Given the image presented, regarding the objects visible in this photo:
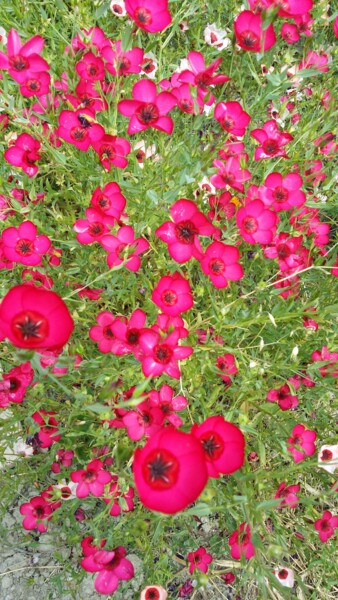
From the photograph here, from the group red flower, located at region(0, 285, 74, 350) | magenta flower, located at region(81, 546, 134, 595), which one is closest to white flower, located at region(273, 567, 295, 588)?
magenta flower, located at region(81, 546, 134, 595)

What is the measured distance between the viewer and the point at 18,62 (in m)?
1.97

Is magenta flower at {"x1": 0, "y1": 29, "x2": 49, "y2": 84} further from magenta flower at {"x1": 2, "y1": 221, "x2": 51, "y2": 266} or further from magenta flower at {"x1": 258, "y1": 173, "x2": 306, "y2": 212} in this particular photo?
magenta flower at {"x1": 258, "y1": 173, "x2": 306, "y2": 212}

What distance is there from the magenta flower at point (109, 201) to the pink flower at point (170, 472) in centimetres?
99

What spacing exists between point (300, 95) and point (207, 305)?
1633 mm

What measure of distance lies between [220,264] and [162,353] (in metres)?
0.46

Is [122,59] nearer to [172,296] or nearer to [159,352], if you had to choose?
[172,296]

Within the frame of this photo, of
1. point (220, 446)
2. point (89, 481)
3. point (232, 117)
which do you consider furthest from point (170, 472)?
point (232, 117)

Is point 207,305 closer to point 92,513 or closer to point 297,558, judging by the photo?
point 92,513

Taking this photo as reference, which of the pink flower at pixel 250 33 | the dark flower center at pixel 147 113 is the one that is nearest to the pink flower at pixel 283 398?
the dark flower center at pixel 147 113

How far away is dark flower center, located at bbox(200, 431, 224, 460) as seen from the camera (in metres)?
1.34

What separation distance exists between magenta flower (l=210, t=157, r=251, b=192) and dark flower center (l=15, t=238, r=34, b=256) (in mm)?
768

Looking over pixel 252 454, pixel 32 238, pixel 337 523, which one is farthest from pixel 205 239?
pixel 337 523

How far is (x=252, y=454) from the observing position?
2.36 metres

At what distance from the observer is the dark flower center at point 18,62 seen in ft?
6.44
